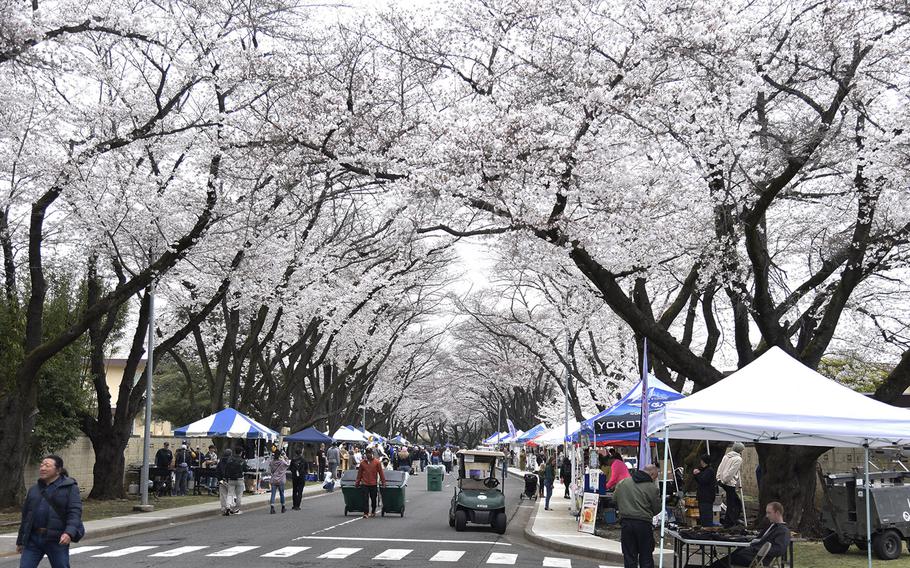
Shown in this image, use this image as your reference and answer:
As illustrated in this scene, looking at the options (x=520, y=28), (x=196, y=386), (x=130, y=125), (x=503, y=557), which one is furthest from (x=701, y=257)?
(x=196, y=386)

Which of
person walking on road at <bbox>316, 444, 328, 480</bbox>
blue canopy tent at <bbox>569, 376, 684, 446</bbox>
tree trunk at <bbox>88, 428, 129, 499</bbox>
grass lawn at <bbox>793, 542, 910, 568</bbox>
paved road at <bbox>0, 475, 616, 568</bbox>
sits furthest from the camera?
person walking on road at <bbox>316, 444, 328, 480</bbox>

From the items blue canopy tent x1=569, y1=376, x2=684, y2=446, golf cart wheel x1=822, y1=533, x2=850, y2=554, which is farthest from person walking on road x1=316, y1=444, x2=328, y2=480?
golf cart wheel x1=822, y1=533, x2=850, y2=554

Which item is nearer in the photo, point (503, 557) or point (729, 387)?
point (729, 387)

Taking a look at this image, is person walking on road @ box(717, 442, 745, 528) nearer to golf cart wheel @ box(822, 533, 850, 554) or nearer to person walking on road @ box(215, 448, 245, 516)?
golf cart wheel @ box(822, 533, 850, 554)

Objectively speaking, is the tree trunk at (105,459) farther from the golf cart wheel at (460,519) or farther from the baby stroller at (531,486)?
the baby stroller at (531,486)

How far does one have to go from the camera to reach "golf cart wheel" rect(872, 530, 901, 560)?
632 inches

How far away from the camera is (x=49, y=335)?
2842cm

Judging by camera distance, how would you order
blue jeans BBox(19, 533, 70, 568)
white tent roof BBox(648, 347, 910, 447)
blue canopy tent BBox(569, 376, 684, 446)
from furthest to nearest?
blue canopy tent BBox(569, 376, 684, 446) → white tent roof BBox(648, 347, 910, 447) → blue jeans BBox(19, 533, 70, 568)

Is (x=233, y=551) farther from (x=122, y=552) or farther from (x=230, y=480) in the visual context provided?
(x=230, y=480)

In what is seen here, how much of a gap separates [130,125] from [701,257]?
44.7 feet

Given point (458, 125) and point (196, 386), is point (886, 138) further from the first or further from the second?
point (196, 386)

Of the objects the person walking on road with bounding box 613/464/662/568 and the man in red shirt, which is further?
the man in red shirt

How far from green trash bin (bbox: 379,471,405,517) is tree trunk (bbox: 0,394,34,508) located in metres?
8.77

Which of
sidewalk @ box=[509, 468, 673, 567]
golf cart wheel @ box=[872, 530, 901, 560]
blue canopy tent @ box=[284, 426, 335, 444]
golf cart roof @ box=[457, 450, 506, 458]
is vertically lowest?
sidewalk @ box=[509, 468, 673, 567]
